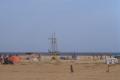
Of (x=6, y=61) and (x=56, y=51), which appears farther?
(x=56, y=51)

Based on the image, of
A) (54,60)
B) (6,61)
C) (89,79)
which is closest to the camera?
(89,79)

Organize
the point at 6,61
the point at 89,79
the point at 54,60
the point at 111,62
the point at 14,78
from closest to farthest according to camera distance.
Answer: the point at 89,79 < the point at 14,78 < the point at 111,62 < the point at 6,61 < the point at 54,60

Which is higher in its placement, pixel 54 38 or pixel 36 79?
pixel 54 38

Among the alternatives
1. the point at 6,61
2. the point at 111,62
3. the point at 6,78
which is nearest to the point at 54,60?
the point at 6,61

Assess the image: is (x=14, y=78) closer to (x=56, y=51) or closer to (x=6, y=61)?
(x=6, y=61)

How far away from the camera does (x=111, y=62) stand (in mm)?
34656

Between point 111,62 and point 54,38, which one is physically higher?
point 54,38

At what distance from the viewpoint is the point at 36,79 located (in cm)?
2141

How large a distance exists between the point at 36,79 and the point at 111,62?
47.8 feet

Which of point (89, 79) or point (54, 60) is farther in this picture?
point (54, 60)

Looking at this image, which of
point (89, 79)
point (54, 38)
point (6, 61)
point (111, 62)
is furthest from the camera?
point (54, 38)

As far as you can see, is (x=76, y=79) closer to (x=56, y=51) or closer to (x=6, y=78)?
(x=6, y=78)

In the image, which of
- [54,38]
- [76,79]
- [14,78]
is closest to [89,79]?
[76,79]

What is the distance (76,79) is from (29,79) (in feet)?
8.70
